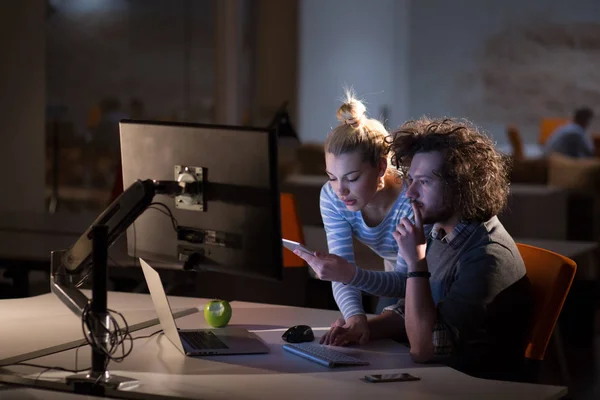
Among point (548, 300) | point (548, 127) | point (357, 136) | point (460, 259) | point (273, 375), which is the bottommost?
point (273, 375)

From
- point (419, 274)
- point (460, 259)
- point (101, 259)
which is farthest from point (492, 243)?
point (101, 259)

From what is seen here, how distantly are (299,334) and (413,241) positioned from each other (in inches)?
13.8

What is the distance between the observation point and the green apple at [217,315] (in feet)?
7.73

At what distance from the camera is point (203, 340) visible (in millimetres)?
2174

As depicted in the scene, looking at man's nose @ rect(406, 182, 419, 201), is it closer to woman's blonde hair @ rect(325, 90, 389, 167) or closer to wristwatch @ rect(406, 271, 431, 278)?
wristwatch @ rect(406, 271, 431, 278)

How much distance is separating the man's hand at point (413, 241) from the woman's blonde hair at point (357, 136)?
0.37 m

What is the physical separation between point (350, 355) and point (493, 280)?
1.18 ft

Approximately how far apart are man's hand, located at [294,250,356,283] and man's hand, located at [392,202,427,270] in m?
0.16

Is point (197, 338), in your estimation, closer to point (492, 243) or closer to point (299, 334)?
point (299, 334)

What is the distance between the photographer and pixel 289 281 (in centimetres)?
350

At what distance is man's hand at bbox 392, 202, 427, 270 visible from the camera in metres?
2.10

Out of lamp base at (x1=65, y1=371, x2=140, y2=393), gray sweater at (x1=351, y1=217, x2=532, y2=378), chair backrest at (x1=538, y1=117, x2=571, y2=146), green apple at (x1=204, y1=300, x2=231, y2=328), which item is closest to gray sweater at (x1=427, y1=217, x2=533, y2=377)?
gray sweater at (x1=351, y1=217, x2=532, y2=378)

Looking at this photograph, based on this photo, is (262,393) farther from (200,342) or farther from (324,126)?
(324,126)

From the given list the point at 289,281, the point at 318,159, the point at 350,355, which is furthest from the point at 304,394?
the point at 318,159
